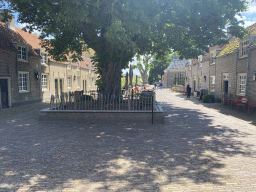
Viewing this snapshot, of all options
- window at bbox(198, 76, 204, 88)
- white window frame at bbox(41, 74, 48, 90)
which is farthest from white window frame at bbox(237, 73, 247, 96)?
white window frame at bbox(41, 74, 48, 90)

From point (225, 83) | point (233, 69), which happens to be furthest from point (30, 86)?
point (225, 83)

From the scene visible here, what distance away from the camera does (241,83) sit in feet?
49.9

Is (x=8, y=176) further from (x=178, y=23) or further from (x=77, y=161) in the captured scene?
(x=178, y=23)

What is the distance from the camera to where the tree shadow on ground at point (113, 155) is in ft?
13.1

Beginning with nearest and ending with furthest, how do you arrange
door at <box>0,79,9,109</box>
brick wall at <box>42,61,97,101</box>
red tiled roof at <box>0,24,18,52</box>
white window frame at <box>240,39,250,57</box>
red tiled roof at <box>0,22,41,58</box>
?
white window frame at <box>240,39,250,57</box> → red tiled roof at <box>0,24,18,52</box> → door at <box>0,79,9,109</box> → red tiled roof at <box>0,22,41,58</box> → brick wall at <box>42,61,97,101</box>

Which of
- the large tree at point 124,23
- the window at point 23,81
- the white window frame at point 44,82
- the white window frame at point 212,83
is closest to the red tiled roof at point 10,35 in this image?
the window at point 23,81

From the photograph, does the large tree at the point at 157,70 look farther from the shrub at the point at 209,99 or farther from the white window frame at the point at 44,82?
the shrub at the point at 209,99

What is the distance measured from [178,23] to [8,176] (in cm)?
1068

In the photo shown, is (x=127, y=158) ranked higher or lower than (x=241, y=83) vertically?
lower

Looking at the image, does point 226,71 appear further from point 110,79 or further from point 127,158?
point 127,158

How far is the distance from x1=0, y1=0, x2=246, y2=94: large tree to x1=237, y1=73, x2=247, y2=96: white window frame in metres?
4.12

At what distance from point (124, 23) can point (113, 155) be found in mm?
5829

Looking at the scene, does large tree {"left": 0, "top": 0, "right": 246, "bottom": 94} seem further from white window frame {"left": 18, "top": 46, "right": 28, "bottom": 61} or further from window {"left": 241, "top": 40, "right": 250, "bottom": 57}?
white window frame {"left": 18, "top": 46, "right": 28, "bottom": 61}

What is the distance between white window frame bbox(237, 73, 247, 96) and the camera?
48.4ft
